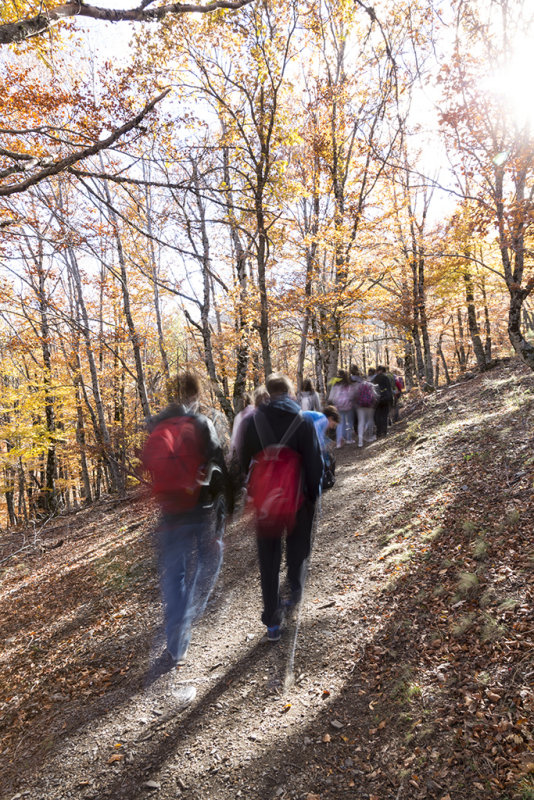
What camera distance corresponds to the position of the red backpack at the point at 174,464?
3061 millimetres

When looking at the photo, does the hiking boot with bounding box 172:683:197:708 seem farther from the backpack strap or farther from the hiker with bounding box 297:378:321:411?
the hiker with bounding box 297:378:321:411

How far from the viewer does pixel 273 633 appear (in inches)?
137

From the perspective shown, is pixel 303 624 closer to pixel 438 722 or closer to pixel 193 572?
pixel 193 572

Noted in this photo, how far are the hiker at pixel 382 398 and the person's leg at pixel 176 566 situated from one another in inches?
293

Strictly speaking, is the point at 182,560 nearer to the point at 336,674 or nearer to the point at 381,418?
the point at 336,674

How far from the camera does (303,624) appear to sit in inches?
144

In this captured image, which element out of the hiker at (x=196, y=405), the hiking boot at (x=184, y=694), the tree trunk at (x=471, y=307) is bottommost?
the hiking boot at (x=184, y=694)

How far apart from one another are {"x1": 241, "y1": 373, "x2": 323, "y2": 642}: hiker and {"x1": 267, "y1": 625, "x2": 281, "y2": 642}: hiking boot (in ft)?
0.86

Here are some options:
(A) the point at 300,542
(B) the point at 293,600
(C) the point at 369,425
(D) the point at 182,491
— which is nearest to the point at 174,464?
(D) the point at 182,491

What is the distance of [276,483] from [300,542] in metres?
0.63

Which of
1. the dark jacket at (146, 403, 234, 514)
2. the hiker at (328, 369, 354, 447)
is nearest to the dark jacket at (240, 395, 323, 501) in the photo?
the dark jacket at (146, 403, 234, 514)

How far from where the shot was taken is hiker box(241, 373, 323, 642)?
3.14 meters

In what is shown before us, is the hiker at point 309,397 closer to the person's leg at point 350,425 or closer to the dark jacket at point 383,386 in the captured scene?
the person's leg at point 350,425

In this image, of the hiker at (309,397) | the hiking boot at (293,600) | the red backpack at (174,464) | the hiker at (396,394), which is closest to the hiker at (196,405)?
the red backpack at (174,464)
